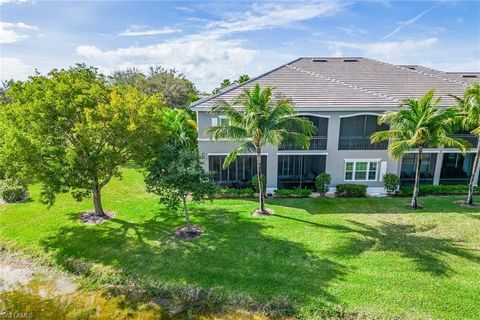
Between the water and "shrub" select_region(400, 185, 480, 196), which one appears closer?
the water

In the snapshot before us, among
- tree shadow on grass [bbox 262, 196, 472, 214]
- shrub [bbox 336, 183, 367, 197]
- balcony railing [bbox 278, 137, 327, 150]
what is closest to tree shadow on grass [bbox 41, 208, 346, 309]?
tree shadow on grass [bbox 262, 196, 472, 214]

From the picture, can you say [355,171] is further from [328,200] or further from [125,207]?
[125,207]

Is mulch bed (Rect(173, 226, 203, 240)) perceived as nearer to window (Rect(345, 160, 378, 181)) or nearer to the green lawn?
the green lawn

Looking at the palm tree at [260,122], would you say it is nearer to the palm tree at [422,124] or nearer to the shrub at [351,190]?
the palm tree at [422,124]

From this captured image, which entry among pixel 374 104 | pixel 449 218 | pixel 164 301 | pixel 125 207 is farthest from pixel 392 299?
pixel 125 207

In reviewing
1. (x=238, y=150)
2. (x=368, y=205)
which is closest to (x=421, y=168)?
(x=368, y=205)

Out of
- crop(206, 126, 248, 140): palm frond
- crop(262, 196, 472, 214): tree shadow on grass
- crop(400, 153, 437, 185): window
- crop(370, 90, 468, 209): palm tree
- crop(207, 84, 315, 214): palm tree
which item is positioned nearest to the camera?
crop(207, 84, 315, 214): palm tree

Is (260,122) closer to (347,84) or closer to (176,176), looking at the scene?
(176,176)
